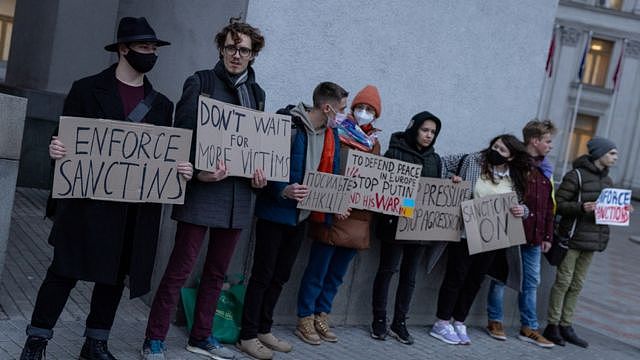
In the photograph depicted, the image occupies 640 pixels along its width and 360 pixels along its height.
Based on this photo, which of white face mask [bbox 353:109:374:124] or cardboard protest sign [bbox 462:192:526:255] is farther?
cardboard protest sign [bbox 462:192:526:255]

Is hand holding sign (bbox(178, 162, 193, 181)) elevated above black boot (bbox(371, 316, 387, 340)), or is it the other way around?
hand holding sign (bbox(178, 162, 193, 181))

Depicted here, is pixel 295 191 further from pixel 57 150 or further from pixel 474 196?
pixel 474 196

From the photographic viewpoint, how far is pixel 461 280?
24.0 ft

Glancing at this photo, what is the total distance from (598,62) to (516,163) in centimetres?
3660

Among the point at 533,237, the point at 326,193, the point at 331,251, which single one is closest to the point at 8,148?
the point at 326,193

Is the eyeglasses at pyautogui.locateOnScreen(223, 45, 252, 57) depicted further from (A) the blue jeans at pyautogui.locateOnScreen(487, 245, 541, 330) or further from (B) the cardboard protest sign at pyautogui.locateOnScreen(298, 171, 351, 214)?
(A) the blue jeans at pyautogui.locateOnScreen(487, 245, 541, 330)

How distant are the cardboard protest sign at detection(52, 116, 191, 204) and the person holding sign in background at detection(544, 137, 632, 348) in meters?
4.27

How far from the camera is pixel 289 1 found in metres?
6.65

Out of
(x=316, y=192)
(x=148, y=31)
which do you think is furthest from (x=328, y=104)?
(x=148, y=31)

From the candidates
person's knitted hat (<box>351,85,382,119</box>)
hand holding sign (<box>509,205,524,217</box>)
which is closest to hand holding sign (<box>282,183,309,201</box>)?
person's knitted hat (<box>351,85,382,119</box>)

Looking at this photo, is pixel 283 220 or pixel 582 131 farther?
pixel 582 131

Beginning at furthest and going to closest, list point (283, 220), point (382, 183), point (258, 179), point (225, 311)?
1. point (382, 183)
2. point (225, 311)
3. point (283, 220)
4. point (258, 179)

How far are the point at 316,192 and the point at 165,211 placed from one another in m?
1.34

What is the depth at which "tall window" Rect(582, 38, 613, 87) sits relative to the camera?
134 feet
